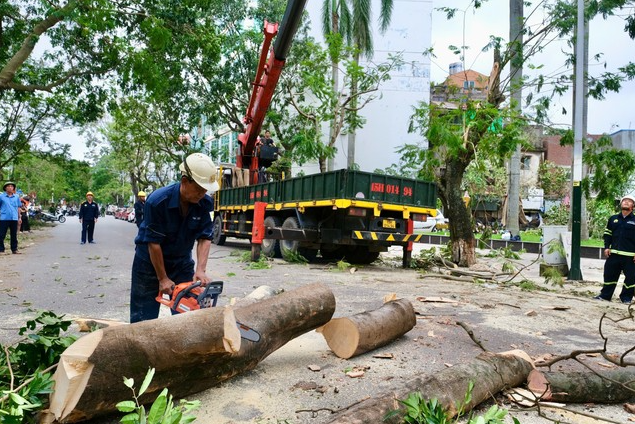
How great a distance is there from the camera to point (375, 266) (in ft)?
38.2

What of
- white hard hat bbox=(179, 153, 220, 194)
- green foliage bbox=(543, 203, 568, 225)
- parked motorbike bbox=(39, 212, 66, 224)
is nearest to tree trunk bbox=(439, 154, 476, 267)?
white hard hat bbox=(179, 153, 220, 194)

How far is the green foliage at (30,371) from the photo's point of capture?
2.46 m

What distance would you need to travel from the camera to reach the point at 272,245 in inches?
490

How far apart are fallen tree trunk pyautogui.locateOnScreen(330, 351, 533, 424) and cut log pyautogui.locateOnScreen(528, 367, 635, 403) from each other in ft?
0.46

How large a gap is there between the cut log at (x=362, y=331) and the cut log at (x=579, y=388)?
4.17ft

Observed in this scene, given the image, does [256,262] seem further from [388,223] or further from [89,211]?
[89,211]

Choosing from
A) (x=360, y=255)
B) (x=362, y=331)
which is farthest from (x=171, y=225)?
(x=360, y=255)

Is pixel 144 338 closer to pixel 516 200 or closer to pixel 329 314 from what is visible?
pixel 329 314

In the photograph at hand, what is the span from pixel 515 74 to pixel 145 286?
40.3 feet

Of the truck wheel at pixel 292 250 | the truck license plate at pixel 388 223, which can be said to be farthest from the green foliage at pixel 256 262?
the truck license plate at pixel 388 223

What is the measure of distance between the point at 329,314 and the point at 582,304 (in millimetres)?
4909

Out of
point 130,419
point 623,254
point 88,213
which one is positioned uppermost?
point 88,213

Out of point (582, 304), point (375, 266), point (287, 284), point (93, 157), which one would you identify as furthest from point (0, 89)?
point (93, 157)

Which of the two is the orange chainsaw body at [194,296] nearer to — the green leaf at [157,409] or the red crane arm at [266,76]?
the green leaf at [157,409]
